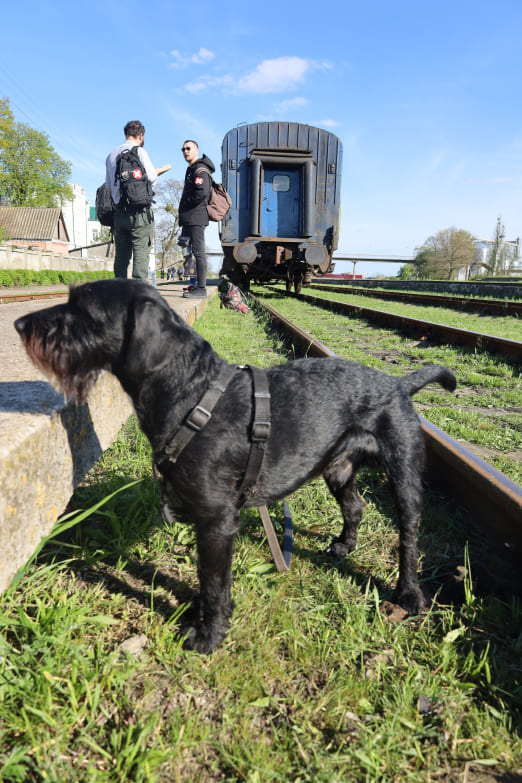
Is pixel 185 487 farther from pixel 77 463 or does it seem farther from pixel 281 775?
pixel 281 775

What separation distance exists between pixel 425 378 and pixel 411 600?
3.68 feet

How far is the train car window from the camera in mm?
13992

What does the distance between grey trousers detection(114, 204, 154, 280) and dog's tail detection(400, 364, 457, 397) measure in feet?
15.8

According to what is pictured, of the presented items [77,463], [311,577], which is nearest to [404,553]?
[311,577]

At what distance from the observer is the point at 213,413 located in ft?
6.31

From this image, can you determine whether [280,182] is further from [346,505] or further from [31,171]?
[31,171]

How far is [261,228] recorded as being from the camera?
14.1 meters

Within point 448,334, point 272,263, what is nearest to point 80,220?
point 272,263

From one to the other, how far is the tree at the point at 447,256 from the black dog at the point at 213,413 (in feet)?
189

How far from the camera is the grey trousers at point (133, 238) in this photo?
6.23 m

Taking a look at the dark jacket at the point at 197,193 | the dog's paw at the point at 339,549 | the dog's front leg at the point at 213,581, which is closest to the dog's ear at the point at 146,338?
the dog's front leg at the point at 213,581

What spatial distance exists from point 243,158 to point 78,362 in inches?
533

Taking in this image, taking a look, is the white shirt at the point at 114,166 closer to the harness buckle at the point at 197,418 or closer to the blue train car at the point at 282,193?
the harness buckle at the point at 197,418

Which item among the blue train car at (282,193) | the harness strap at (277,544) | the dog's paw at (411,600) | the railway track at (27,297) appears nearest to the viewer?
the dog's paw at (411,600)
